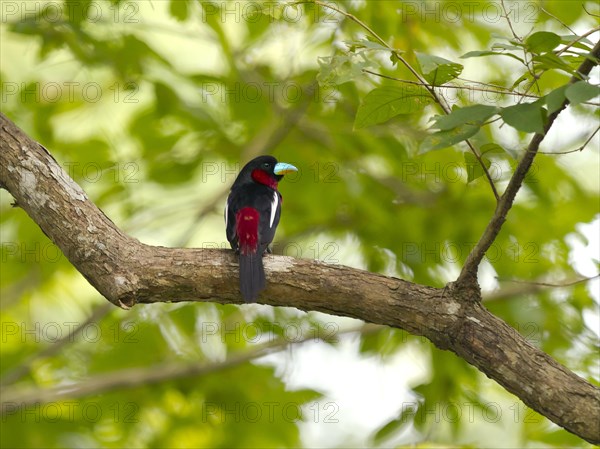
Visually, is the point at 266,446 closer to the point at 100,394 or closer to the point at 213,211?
the point at 100,394

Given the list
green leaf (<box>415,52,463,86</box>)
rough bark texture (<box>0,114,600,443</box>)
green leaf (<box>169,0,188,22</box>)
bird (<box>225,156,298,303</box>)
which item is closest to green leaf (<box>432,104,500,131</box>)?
green leaf (<box>415,52,463,86</box>)

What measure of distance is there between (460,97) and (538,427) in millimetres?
1964

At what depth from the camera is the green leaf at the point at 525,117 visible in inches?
87.6

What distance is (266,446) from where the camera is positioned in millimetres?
5410

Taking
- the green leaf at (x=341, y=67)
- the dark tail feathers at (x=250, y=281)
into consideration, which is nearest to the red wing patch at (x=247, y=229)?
the dark tail feathers at (x=250, y=281)

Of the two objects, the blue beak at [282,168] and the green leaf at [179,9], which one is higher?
the green leaf at [179,9]

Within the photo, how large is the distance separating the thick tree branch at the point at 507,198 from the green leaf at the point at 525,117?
0.74 feet

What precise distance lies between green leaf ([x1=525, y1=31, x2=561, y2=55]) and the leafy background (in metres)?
2.24

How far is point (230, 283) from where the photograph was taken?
135 inches

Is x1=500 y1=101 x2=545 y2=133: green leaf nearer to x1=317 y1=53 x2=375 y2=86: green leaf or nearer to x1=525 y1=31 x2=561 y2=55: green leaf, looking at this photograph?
x1=525 y1=31 x2=561 y2=55: green leaf

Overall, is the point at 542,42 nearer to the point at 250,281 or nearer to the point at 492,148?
the point at 492,148

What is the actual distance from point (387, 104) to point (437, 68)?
24 centimetres

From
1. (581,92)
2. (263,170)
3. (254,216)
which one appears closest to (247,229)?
(254,216)

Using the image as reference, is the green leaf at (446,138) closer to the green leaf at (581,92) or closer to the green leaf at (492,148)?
the green leaf at (492,148)
